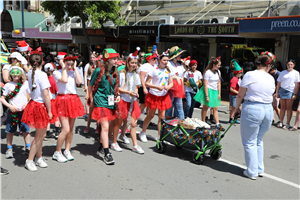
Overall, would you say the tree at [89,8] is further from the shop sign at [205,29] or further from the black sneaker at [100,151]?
the black sneaker at [100,151]

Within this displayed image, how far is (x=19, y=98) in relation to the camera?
516cm

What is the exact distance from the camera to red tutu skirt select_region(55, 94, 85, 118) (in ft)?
A: 16.1

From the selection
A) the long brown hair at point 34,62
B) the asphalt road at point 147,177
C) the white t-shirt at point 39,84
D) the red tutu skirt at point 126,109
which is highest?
the long brown hair at point 34,62

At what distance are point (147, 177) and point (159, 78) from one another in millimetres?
2220

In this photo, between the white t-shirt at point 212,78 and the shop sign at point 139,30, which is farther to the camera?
the shop sign at point 139,30

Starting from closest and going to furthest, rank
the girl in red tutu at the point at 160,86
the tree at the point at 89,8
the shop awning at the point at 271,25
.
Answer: the girl in red tutu at the point at 160,86 < the shop awning at the point at 271,25 < the tree at the point at 89,8

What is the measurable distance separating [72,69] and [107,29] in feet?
43.2

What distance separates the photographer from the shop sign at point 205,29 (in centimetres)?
1253

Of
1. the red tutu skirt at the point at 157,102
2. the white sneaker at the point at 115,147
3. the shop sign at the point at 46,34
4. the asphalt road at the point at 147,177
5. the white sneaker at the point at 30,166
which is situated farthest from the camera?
the shop sign at the point at 46,34

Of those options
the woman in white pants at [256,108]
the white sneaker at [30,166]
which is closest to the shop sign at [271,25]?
the woman in white pants at [256,108]

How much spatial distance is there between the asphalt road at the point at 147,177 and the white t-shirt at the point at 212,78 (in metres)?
1.96

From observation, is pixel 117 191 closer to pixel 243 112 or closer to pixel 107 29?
pixel 243 112

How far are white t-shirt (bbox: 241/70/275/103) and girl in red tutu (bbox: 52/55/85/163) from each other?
2849 mm

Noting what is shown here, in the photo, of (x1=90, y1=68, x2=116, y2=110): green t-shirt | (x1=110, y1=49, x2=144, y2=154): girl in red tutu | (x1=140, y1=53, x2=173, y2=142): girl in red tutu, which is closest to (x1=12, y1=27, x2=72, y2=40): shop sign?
(x1=140, y1=53, x2=173, y2=142): girl in red tutu
